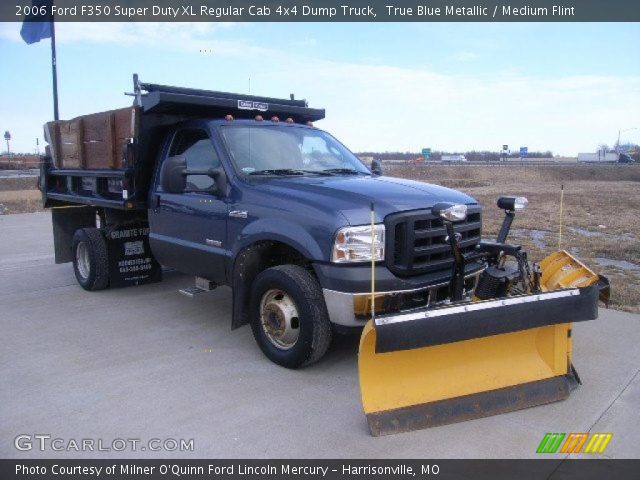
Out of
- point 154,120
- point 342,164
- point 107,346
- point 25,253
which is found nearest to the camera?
point 107,346

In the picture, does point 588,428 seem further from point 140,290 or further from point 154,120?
point 140,290

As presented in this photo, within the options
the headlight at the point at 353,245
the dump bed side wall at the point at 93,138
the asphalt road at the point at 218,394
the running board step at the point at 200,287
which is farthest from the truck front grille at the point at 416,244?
the dump bed side wall at the point at 93,138

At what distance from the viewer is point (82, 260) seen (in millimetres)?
7746

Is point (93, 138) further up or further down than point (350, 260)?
further up

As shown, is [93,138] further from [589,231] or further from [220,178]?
[589,231]

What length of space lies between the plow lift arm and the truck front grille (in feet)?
0.75

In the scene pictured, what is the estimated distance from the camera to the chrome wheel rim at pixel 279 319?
4598 mm

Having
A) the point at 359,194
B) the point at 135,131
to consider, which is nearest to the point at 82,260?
the point at 135,131

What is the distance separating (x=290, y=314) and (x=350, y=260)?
76 centimetres

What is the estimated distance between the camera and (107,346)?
5.34 m

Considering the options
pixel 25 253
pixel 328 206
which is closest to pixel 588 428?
pixel 328 206

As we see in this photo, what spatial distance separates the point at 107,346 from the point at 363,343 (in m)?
2.91
